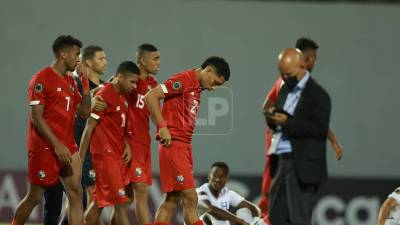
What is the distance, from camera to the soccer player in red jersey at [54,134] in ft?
27.4

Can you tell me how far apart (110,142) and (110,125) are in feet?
0.55

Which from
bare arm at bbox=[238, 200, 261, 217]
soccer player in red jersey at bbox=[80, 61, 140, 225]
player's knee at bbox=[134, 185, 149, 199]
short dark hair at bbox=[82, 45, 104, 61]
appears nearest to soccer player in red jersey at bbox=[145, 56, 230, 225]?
player's knee at bbox=[134, 185, 149, 199]

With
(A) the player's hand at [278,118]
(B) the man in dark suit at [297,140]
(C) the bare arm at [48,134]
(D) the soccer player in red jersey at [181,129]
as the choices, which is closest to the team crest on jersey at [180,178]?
(D) the soccer player in red jersey at [181,129]

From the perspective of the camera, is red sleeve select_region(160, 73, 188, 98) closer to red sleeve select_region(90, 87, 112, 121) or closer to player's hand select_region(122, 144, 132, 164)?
red sleeve select_region(90, 87, 112, 121)

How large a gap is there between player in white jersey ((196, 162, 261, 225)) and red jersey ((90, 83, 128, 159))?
1979mm

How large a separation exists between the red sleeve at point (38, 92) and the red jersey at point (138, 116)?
1.27 metres

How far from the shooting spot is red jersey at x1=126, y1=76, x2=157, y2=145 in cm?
948

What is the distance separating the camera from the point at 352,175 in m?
14.7

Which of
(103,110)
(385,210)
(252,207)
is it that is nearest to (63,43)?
(103,110)

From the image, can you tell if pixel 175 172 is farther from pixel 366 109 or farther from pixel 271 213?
pixel 366 109

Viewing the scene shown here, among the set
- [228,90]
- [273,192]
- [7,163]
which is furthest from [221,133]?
[273,192]

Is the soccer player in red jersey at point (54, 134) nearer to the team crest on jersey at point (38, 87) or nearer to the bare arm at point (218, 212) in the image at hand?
the team crest on jersey at point (38, 87)

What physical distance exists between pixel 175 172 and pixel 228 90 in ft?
18.1

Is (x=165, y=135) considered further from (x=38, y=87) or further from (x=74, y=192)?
(x=38, y=87)
